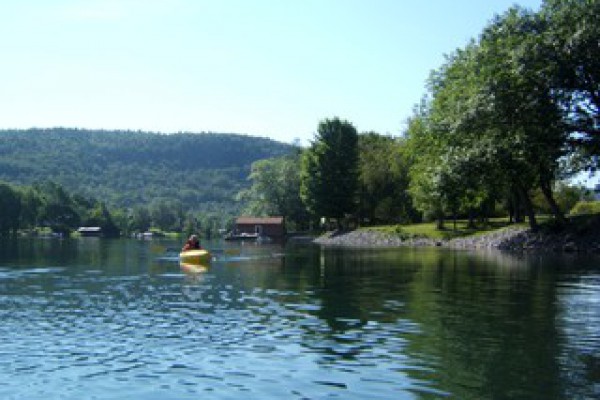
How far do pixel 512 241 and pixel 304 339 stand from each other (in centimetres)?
5002

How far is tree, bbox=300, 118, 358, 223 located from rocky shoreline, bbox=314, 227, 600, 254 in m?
16.2

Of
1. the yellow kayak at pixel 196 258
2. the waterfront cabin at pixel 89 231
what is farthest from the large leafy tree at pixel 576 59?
the waterfront cabin at pixel 89 231

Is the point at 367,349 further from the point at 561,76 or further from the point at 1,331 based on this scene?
the point at 561,76

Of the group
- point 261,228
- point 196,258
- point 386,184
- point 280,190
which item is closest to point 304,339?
point 196,258

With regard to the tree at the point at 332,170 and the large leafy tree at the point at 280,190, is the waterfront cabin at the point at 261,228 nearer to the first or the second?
the large leafy tree at the point at 280,190

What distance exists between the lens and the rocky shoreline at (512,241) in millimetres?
56531

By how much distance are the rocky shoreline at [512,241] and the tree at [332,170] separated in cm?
1618

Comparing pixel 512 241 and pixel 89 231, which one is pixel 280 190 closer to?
pixel 89 231

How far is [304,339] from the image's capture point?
17.7 meters

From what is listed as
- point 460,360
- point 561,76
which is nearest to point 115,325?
point 460,360

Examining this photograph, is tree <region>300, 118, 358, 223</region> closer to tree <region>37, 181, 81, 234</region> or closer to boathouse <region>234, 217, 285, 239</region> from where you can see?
boathouse <region>234, 217, 285, 239</region>

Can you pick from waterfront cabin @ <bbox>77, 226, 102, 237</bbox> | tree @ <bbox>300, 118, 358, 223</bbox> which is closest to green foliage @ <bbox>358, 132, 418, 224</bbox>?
tree @ <bbox>300, 118, 358, 223</bbox>

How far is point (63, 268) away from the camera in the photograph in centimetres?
4497

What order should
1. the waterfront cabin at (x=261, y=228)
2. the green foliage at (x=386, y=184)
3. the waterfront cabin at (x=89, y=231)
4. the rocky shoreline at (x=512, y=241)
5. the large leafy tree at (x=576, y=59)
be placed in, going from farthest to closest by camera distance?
the waterfront cabin at (x=89, y=231)
the waterfront cabin at (x=261, y=228)
the green foliage at (x=386, y=184)
the rocky shoreline at (x=512, y=241)
the large leafy tree at (x=576, y=59)
